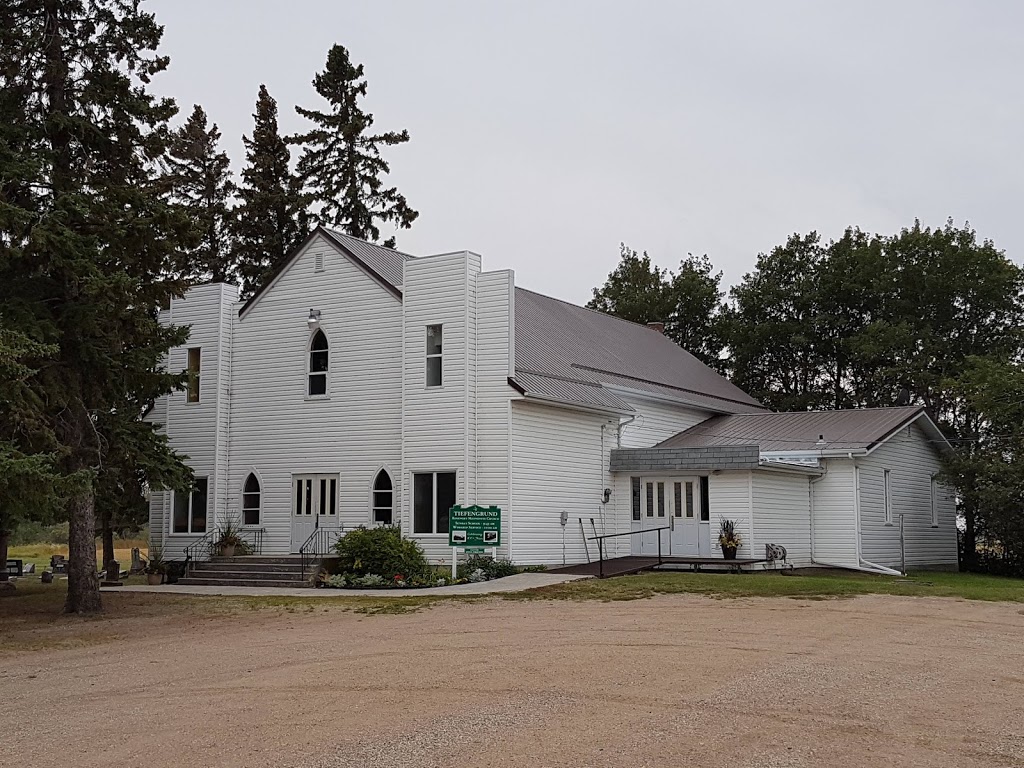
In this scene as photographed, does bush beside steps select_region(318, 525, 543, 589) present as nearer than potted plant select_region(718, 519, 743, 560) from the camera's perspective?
Yes

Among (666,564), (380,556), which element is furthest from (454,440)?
(666,564)

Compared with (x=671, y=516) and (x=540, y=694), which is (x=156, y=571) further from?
(x=540, y=694)

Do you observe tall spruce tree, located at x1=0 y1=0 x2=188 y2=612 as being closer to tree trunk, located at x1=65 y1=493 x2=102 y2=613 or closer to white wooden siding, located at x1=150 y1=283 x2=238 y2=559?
tree trunk, located at x1=65 y1=493 x2=102 y2=613

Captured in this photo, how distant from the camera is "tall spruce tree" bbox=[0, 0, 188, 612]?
58.6 ft

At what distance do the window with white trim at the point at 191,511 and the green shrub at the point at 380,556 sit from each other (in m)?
6.44

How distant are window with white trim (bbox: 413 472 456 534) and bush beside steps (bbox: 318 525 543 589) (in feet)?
4.38

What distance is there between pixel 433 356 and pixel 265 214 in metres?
21.2

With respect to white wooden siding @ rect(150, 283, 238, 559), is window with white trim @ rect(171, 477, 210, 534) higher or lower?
lower

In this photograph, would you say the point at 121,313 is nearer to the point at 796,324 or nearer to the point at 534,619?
the point at 534,619

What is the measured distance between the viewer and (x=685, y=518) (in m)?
28.0

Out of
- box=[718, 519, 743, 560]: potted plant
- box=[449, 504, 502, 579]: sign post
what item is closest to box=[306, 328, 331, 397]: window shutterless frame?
box=[449, 504, 502, 579]: sign post

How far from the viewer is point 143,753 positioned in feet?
28.1

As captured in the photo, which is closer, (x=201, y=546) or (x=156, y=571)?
(x=156, y=571)

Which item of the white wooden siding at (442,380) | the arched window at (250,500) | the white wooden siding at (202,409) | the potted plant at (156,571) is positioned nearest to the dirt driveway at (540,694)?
the white wooden siding at (442,380)
